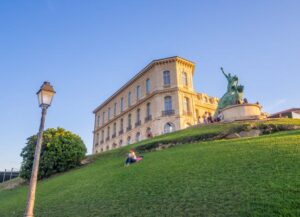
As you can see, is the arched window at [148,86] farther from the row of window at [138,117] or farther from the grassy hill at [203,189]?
the grassy hill at [203,189]

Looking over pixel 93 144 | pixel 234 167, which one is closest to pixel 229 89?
pixel 234 167

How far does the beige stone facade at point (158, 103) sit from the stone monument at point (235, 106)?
10.5 metres

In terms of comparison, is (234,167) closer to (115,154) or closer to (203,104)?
(115,154)

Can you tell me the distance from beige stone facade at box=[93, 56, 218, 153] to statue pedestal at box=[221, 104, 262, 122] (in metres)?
12.7

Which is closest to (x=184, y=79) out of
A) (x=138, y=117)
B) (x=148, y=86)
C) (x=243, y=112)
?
(x=148, y=86)

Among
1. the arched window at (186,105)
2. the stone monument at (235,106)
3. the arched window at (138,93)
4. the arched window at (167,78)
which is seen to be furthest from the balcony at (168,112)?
the stone monument at (235,106)

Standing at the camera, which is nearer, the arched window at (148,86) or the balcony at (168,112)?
the balcony at (168,112)

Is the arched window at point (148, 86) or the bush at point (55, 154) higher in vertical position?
the arched window at point (148, 86)

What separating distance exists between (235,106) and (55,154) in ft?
54.0

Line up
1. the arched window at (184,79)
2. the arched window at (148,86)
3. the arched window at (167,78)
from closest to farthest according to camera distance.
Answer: the arched window at (167,78) → the arched window at (184,79) → the arched window at (148,86)

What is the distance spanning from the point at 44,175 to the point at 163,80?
2414 centimetres

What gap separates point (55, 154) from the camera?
2144 centimetres

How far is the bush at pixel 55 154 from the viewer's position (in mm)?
21047

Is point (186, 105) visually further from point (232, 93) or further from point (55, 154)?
point (55, 154)
